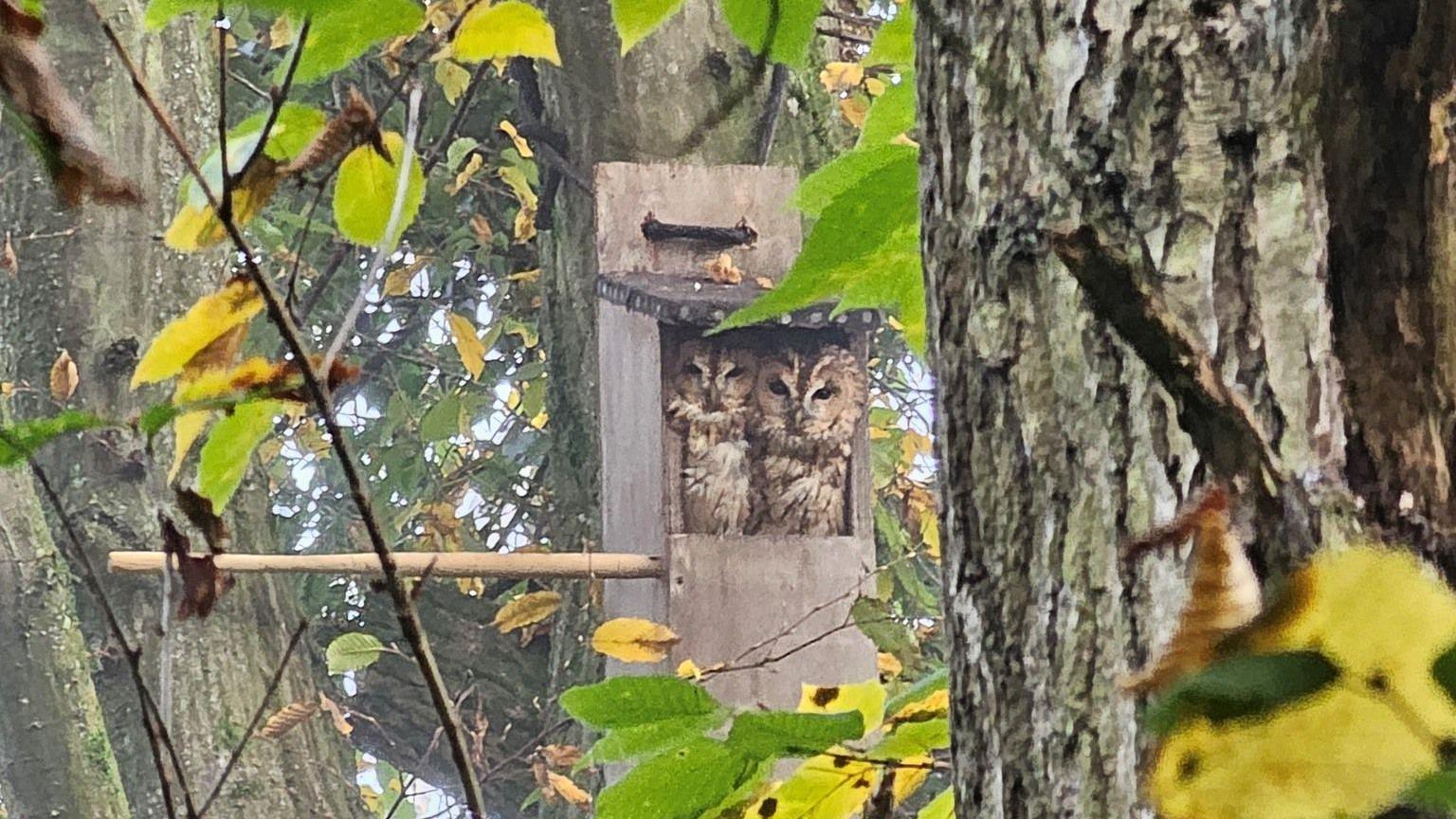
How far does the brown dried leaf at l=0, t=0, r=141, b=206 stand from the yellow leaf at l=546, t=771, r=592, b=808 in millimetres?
2155

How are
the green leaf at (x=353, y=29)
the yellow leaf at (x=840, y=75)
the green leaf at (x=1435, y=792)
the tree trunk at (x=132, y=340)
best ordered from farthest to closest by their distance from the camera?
the yellow leaf at (x=840, y=75), the tree trunk at (x=132, y=340), the green leaf at (x=353, y=29), the green leaf at (x=1435, y=792)

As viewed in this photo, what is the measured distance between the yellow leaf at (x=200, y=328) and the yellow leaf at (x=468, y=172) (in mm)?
2353

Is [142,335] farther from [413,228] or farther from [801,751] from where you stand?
[801,751]

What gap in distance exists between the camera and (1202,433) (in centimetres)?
25

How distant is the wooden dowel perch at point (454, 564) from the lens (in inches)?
45.0

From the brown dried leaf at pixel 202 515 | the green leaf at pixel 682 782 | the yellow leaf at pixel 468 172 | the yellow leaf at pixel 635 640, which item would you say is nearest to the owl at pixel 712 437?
the yellow leaf at pixel 635 640

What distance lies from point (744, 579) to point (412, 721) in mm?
1917

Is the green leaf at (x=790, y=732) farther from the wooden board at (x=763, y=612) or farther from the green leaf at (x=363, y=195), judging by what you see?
the wooden board at (x=763, y=612)

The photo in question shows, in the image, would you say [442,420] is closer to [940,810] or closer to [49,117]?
[940,810]

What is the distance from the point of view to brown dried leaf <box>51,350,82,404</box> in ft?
6.19

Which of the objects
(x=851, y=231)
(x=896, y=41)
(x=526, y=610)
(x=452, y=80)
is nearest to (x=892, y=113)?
(x=896, y=41)

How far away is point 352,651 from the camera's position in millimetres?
1720

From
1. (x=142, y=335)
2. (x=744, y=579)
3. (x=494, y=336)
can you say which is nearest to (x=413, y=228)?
(x=494, y=336)

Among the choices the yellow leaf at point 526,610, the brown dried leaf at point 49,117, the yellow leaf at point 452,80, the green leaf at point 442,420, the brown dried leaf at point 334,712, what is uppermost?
the yellow leaf at point 452,80
